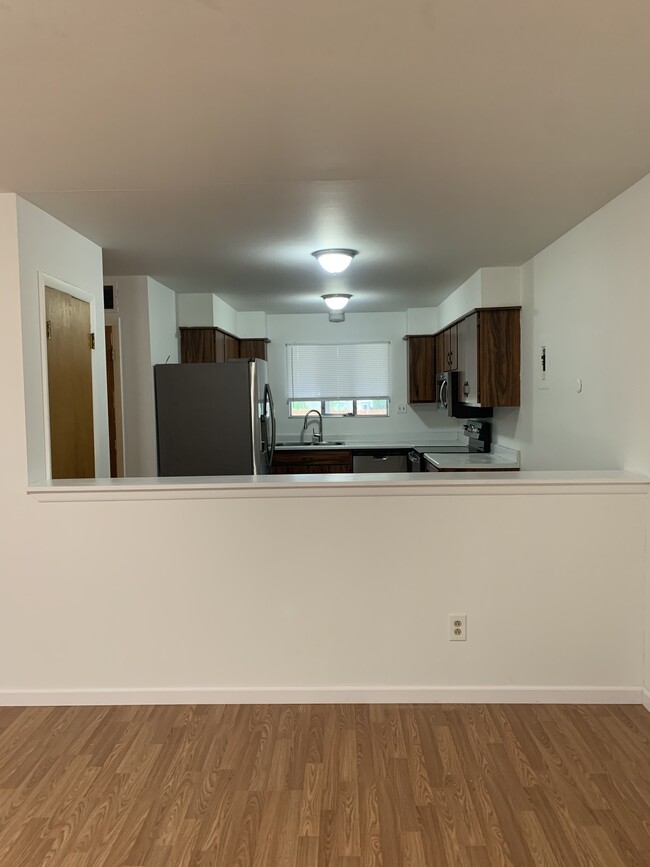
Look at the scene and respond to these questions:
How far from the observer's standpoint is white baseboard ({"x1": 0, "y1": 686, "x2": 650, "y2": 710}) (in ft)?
9.61

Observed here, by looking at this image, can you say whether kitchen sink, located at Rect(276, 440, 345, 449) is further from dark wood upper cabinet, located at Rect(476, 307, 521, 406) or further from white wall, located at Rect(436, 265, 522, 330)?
white wall, located at Rect(436, 265, 522, 330)

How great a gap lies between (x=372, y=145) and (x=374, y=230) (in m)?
1.23

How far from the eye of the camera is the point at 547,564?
2920 millimetres

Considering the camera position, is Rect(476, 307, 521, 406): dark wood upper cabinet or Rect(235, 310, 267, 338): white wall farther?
Rect(235, 310, 267, 338): white wall

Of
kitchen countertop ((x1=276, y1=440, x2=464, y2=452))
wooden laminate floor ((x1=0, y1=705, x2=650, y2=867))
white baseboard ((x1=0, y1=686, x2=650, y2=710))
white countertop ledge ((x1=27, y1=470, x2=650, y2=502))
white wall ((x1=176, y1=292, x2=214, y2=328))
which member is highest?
white wall ((x1=176, y1=292, x2=214, y2=328))

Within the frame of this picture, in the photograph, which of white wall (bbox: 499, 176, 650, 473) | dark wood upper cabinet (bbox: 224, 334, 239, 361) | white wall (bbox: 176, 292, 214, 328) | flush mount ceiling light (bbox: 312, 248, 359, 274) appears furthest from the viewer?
dark wood upper cabinet (bbox: 224, 334, 239, 361)

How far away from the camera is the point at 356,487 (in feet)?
9.61

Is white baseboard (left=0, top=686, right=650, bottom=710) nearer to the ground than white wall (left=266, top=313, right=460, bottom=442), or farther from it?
Result: nearer to the ground

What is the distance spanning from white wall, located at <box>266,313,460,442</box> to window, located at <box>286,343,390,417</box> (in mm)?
80

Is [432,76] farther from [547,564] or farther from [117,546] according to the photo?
[117,546]

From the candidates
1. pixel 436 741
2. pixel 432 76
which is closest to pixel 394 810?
pixel 436 741

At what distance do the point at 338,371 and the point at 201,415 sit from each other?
2867mm

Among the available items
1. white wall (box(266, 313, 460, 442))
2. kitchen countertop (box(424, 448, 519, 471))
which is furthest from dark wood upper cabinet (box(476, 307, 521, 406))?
white wall (box(266, 313, 460, 442))

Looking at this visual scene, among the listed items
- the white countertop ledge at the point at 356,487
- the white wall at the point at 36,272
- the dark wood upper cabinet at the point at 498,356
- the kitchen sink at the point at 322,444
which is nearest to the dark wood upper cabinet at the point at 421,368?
the kitchen sink at the point at 322,444
